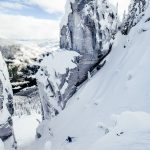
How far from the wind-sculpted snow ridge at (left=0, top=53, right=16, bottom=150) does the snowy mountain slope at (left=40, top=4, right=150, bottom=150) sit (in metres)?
4.02

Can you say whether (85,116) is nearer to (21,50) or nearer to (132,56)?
(132,56)

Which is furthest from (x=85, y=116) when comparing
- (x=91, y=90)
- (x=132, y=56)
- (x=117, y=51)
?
(x=117, y=51)

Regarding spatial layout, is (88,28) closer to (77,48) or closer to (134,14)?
(77,48)

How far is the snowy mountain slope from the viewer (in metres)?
17.1

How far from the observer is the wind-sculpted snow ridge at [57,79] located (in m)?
27.9

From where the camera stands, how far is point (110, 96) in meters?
20.5

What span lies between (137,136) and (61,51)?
75.7ft

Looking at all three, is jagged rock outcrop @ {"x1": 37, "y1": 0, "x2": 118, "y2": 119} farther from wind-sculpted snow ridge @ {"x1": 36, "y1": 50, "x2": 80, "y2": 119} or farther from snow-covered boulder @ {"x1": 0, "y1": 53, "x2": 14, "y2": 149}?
snow-covered boulder @ {"x1": 0, "y1": 53, "x2": 14, "y2": 149}

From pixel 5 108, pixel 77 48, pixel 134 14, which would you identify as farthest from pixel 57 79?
pixel 134 14

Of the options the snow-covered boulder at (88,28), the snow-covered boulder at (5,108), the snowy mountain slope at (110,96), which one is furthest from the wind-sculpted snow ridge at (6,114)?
the snow-covered boulder at (88,28)

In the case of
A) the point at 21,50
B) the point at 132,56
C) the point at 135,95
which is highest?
the point at 132,56

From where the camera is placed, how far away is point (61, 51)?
29828 mm

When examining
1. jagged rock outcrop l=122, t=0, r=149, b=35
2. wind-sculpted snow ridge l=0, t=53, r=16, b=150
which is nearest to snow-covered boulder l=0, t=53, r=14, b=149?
wind-sculpted snow ridge l=0, t=53, r=16, b=150

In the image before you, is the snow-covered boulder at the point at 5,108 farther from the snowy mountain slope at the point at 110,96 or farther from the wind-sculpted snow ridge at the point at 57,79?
the snowy mountain slope at the point at 110,96
